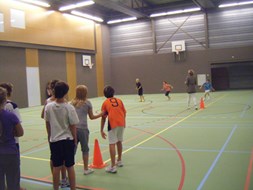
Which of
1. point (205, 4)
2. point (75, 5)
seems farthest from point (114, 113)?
point (205, 4)

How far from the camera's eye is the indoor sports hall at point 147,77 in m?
5.25

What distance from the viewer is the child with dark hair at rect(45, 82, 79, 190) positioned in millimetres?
4020

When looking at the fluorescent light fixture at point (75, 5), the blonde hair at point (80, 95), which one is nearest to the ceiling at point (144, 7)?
the fluorescent light fixture at point (75, 5)

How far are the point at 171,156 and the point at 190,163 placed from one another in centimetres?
65

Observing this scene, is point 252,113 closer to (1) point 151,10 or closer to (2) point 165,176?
(2) point 165,176

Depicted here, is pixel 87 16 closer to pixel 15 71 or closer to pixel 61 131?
pixel 15 71

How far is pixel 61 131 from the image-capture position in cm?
403

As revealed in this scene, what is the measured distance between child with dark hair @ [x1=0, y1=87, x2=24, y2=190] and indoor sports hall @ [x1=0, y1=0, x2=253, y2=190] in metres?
0.09

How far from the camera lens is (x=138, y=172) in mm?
5148

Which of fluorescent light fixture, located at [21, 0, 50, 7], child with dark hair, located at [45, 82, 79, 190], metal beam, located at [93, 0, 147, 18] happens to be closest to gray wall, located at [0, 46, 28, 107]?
fluorescent light fixture, located at [21, 0, 50, 7]

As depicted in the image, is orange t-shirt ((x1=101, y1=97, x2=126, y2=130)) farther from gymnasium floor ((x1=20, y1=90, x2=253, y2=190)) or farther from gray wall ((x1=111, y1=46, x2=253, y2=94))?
gray wall ((x1=111, y1=46, x2=253, y2=94))

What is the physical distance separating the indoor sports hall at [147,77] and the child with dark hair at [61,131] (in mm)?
751

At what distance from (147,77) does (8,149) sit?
27032 millimetres

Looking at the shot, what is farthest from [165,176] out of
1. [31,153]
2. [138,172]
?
[31,153]
